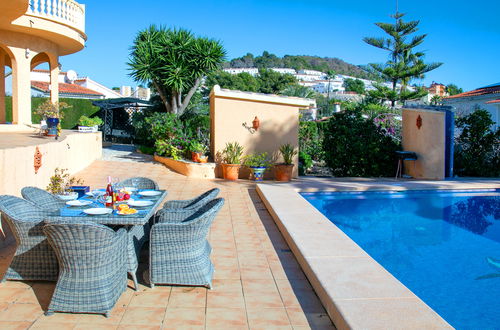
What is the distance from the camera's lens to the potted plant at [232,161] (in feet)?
39.2

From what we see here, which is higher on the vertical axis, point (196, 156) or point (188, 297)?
point (196, 156)

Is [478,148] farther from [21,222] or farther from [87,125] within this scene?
[21,222]

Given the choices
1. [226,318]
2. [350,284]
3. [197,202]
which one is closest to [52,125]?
[197,202]

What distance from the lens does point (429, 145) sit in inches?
503

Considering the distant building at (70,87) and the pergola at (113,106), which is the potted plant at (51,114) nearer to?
the distant building at (70,87)

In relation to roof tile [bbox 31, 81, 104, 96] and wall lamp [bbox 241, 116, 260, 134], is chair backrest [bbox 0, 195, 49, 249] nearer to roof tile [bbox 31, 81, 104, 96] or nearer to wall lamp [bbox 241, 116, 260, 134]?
wall lamp [bbox 241, 116, 260, 134]

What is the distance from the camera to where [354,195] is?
10.6 m

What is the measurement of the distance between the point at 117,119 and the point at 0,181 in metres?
16.6

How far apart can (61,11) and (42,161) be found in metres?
7.13

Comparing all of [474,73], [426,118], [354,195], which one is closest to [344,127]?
[426,118]

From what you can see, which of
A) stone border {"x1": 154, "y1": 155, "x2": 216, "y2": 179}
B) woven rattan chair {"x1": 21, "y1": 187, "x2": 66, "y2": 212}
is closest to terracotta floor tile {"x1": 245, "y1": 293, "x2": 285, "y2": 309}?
woven rattan chair {"x1": 21, "y1": 187, "x2": 66, "y2": 212}

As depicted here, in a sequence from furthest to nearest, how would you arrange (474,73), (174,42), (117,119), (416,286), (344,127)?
1. (474,73)
2. (117,119)
3. (174,42)
4. (344,127)
5. (416,286)

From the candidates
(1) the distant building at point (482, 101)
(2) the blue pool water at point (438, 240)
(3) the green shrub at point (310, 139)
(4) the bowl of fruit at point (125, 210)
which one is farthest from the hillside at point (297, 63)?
(4) the bowl of fruit at point (125, 210)

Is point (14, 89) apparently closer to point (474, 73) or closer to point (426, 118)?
point (426, 118)
